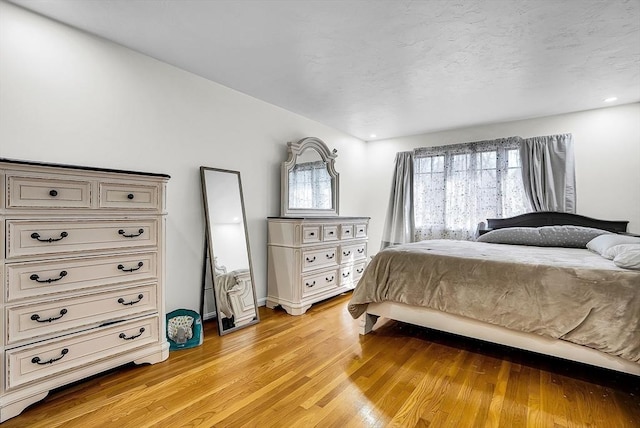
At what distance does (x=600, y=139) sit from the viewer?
12.0 ft

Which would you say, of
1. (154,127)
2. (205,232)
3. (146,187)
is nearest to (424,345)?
(205,232)

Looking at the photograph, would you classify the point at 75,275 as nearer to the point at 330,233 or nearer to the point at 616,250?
the point at 330,233

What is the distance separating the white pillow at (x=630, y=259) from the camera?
1.82 metres

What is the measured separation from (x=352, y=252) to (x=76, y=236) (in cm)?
299

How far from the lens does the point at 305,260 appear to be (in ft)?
10.9

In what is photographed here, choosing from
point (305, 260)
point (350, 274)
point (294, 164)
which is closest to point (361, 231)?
point (350, 274)

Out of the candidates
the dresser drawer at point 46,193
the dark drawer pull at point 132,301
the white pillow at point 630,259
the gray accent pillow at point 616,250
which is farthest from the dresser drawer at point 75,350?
the gray accent pillow at point 616,250

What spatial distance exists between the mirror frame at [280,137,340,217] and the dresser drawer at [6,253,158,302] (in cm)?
177

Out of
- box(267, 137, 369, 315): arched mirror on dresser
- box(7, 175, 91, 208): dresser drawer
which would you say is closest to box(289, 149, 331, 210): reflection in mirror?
box(267, 137, 369, 315): arched mirror on dresser

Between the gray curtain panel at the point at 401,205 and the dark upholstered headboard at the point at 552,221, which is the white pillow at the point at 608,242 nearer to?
the dark upholstered headboard at the point at 552,221

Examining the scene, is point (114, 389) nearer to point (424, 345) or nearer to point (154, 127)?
point (154, 127)

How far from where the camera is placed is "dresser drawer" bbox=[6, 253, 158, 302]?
1.59m

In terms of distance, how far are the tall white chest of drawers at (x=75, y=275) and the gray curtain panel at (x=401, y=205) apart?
373 cm

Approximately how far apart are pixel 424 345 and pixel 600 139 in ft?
11.2
